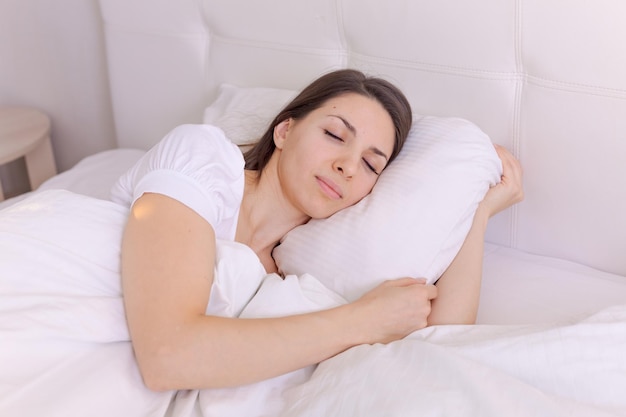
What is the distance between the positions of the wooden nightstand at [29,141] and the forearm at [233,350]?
1.25 metres

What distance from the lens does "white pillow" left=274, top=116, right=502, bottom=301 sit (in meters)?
1.20

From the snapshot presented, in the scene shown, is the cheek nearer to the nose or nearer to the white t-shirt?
the nose

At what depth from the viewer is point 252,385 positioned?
39.7 inches

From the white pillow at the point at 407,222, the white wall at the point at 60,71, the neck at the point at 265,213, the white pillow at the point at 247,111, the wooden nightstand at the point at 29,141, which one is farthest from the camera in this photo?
the white wall at the point at 60,71

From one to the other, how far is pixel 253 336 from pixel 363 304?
7.4 inches

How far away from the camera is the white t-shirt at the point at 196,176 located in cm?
109

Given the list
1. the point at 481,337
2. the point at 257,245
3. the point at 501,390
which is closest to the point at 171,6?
the point at 257,245

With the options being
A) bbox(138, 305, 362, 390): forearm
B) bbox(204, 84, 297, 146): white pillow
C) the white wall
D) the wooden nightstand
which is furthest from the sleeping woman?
the white wall

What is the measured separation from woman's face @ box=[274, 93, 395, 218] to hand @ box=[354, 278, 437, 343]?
7.7 inches

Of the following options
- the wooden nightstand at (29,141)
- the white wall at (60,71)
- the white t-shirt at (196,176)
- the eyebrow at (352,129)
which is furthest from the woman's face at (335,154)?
the white wall at (60,71)

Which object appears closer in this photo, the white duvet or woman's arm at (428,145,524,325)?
the white duvet

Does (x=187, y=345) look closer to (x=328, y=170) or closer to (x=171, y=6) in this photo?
(x=328, y=170)

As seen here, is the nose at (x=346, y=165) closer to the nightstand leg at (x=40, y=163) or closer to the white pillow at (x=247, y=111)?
the white pillow at (x=247, y=111)

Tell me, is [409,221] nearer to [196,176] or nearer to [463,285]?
[463,285]
